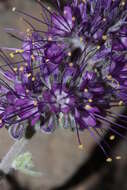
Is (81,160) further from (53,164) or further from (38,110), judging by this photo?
(38,110)

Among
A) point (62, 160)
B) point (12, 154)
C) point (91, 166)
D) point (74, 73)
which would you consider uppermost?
point (74, 73)

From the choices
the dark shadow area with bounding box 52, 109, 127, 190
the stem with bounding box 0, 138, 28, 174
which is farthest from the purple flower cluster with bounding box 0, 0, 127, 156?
the dark shadow area with bounding box 52, 109, 127, 190

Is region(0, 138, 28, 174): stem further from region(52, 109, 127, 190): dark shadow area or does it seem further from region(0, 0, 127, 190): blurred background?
region(52, 109, 127, 190): dark shadow area

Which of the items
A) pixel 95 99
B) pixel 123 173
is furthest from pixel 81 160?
pixel 95 99

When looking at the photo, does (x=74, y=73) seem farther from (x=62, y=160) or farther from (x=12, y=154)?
(x=62, y=160)

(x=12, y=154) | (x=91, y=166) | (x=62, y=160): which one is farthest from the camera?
(x=91, y=166)

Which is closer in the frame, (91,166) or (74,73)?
(74,73)

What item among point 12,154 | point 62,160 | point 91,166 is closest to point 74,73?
point 12,154
